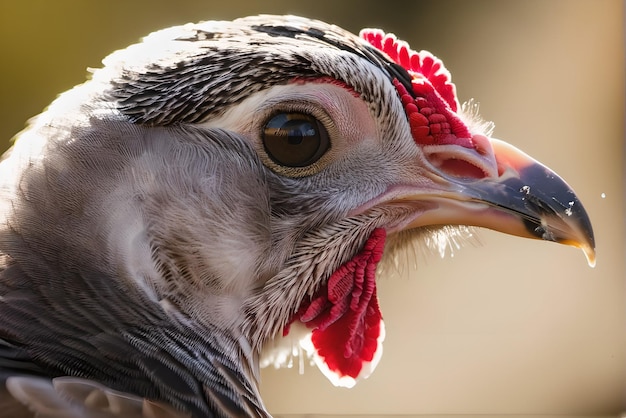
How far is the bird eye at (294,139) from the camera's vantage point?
6.70 feet

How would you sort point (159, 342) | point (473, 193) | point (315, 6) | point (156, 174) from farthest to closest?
point (315, 6) < point (473, 193) < point (156, 174) < point (159, 342)

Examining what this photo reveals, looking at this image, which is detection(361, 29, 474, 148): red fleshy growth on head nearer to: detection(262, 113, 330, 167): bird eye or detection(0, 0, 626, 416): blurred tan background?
detection(262, 113, 330, 167): bird eye

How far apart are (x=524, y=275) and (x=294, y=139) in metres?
3.69

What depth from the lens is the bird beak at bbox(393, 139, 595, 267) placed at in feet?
6.97

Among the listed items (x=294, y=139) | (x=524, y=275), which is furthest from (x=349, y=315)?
(x=524, y=275)

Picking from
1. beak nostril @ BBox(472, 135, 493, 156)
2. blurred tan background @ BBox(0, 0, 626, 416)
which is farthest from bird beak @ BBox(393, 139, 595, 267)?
blurred tan background @ BBox(0, 0, 626, 416)

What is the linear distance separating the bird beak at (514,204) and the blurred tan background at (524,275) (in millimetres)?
3141

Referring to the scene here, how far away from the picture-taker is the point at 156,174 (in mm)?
1962

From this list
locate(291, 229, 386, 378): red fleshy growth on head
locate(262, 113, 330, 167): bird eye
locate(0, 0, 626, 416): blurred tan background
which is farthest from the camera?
locate(0, 0, 626, 416): blurred tan background

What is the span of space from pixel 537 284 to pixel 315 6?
2250 millimetres

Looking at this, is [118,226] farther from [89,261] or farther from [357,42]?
[357,42]

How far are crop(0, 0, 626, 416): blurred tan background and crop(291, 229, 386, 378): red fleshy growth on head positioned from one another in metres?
2.95

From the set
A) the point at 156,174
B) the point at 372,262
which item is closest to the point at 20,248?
the point at 156,174

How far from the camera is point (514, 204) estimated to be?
212 cm
